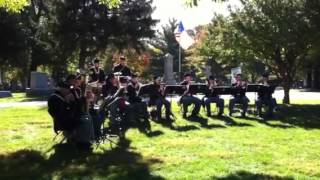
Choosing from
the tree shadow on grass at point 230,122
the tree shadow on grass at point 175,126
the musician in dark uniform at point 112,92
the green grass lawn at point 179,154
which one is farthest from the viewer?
the tree shadow on grass at point 230,122

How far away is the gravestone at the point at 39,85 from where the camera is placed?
34.8 metres

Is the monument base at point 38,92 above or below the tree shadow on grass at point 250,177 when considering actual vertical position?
above

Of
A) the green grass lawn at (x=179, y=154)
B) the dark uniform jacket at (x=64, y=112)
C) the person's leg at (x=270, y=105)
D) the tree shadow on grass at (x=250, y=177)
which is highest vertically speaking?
the dark uniform jacket at (x=64, y=112)

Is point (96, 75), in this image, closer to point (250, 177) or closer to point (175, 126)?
point (175, 126)

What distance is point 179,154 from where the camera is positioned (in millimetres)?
10062

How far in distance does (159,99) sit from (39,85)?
20.5 metres

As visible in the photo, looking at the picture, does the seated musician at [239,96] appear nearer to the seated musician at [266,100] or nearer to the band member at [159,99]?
the seated musician at [266,100]

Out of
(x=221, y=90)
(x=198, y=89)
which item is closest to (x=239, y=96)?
(x=221, y=90)

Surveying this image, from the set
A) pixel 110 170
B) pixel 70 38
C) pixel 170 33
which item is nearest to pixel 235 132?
pixel 110 170

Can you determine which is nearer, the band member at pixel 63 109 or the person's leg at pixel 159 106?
the band member at pixel 63 109

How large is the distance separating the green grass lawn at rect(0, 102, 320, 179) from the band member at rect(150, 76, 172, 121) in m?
1.17

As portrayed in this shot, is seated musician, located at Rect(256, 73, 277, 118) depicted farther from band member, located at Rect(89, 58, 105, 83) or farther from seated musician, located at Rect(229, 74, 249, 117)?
band member, located at Rect(89, 58, 105, 83)

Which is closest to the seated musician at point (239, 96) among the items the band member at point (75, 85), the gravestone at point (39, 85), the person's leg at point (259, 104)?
the person's leg at point (259, 104)

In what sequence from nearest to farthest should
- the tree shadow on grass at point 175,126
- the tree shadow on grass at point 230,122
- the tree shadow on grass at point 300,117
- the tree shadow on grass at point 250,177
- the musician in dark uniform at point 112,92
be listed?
the tree shadow on grass at point 250,177, the musician in dark uniform at point 112,92, the tree shadow on grass at point 175,126, the tree shadow on grass at point 230,122, the tree shadow on grass at point 300,117
